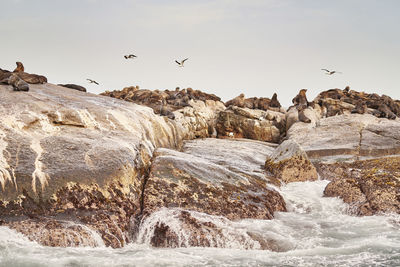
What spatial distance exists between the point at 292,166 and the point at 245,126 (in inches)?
448

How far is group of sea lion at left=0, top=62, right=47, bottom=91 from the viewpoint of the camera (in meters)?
12.9

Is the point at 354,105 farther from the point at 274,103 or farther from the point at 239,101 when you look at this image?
the point at 239,101

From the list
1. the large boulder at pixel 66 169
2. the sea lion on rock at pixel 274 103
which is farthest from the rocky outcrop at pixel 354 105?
the large boulder at pixel 66 169

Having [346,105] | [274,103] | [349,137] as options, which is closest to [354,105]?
[346,105]

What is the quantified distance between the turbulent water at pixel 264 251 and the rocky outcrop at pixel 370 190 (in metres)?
0.50

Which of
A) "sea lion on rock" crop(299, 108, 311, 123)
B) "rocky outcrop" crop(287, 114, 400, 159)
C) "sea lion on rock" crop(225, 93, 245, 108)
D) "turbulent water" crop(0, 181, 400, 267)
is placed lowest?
"turbulent water" crop(0, 181, 400, 267)

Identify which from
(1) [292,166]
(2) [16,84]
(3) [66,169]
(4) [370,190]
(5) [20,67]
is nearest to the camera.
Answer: (3) [66,169]

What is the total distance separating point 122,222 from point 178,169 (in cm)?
256

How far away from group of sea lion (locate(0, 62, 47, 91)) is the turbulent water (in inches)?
263

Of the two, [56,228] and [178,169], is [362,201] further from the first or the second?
[56,228]

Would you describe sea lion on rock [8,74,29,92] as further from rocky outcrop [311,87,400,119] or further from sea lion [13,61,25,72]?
rocky outcrop [311,87,400,119]

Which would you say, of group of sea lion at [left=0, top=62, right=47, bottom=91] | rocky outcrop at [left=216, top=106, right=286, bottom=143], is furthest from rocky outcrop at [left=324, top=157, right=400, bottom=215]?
rocky outcrop at [left=216, top=106, right=286, bottom=143]

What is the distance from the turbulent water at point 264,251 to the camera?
681 cm

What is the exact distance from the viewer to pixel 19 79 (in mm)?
13062
